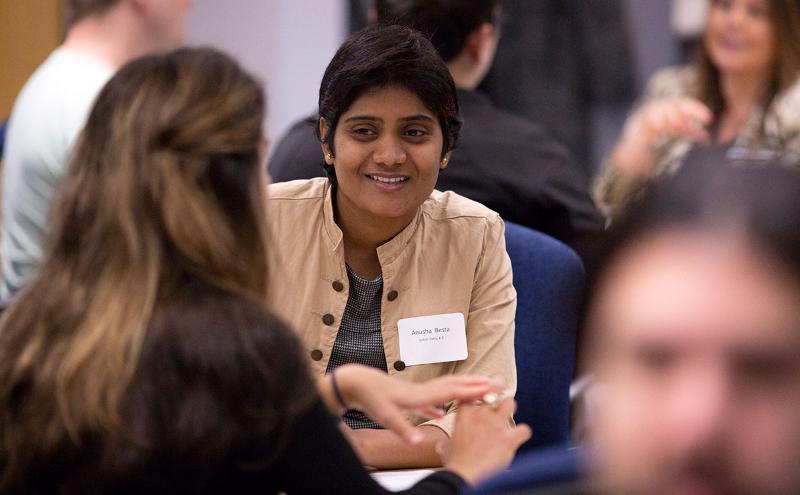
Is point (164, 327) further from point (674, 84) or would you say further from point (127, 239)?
point (674, 84)

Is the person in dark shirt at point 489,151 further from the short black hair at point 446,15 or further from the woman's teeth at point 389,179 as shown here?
the woman's teeth at point 389,179

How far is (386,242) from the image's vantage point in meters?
2.40

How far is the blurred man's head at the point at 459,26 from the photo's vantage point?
3.18m

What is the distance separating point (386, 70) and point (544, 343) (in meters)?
0.74

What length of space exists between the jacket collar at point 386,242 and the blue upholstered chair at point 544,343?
1.01 feet

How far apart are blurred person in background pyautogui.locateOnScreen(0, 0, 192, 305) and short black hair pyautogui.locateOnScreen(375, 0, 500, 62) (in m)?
0.67

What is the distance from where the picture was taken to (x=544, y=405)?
8.27 feet

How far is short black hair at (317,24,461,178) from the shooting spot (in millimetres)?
2254

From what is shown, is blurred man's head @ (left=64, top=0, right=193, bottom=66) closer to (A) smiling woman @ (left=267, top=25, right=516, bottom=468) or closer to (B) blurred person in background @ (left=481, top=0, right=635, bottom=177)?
(A) smiling woman @ (left=267, top=25, right=516, bottom=468)

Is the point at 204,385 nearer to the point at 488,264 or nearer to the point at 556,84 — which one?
the point at 488,264

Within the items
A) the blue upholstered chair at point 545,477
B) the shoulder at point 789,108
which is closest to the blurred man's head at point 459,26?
the shoulder at point 789,108

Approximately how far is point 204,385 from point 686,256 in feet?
3.00

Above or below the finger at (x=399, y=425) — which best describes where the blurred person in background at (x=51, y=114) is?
above

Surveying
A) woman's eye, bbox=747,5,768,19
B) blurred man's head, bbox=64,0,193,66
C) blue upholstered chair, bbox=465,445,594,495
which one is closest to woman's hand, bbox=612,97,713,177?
woman's eye, bbox=747,5,768,19
